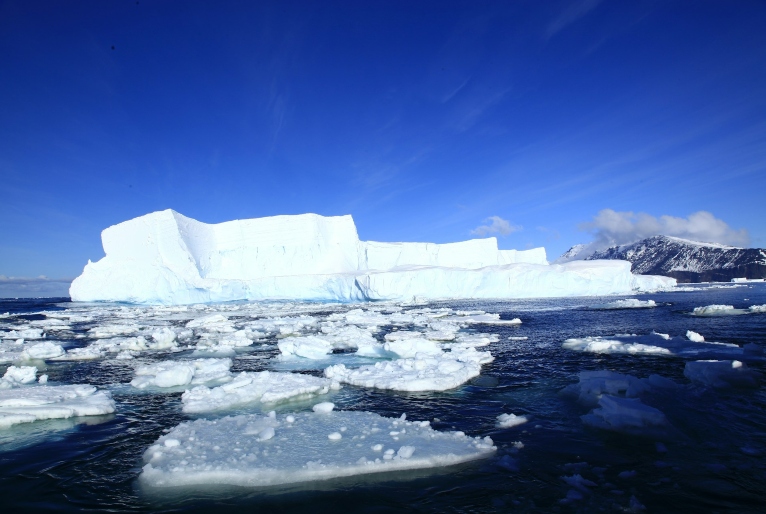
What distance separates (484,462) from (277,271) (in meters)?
42.6

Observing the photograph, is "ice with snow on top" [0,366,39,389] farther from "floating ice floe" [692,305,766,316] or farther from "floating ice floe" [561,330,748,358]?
"floating ice floe" [692,305,766,316]

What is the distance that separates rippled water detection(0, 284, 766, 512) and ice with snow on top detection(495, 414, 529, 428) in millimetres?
159

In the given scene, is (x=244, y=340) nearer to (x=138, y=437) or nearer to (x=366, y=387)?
(x=366, y=387)

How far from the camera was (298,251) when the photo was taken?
150 ft

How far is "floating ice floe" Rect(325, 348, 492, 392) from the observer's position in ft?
28.7

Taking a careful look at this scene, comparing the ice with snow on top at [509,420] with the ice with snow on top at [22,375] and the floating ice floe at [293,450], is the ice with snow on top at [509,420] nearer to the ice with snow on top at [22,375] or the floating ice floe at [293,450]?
the floating ice floe at [293,450]

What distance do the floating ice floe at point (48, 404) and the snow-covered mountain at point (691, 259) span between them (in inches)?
5563

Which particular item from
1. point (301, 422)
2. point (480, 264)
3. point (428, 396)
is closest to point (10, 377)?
point (301, 422)

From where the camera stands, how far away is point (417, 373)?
942 cm

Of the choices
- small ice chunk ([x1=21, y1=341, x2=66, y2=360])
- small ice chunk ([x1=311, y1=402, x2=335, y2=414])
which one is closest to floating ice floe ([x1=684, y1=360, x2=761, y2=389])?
small ice chunk ([x1=311, y1=402, x2=335, y2=414])

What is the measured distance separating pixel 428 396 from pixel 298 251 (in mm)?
39205

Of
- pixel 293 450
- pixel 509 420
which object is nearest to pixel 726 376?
pixel 509 420

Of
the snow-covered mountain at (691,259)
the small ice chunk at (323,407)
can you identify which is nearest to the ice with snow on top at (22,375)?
the small ice chunk at (323,407)

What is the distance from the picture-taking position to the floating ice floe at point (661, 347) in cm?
1106
